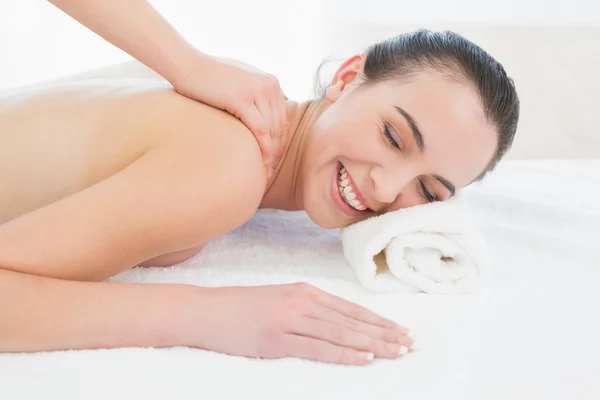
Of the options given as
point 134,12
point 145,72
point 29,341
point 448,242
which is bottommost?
point 29,341

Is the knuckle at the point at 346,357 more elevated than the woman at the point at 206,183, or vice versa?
the woman at the point at 206,183

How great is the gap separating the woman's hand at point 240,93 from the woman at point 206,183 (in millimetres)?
20

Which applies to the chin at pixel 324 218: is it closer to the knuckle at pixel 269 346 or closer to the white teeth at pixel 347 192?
the white teeth at pixel 347 192

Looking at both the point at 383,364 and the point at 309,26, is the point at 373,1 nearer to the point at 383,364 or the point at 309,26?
the point at 309,26

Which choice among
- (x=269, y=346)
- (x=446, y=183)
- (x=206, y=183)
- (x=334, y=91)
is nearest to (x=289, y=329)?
(x=269, y=346)

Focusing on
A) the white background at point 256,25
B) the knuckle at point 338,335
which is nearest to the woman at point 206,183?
the knuckle at point 338,335

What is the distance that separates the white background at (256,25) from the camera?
2.08 metres

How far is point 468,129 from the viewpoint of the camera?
1.13 metres

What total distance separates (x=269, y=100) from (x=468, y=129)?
1.16 ft

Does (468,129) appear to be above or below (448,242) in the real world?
above

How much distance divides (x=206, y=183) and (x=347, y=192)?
322mm

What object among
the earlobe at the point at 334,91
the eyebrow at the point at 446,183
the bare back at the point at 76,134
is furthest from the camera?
the earlobe at the point at 334,91

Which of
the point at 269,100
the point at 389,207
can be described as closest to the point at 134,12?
the point at 269,100

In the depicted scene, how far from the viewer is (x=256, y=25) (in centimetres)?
220
